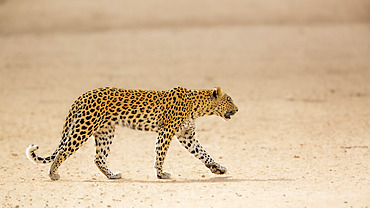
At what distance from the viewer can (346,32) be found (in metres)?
30.1

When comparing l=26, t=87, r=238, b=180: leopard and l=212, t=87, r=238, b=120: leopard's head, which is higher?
l=212, t=87, r=238, b=120: leopard's head

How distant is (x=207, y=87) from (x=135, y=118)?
34.2ft

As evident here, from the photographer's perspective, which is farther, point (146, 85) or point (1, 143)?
point (146, 85)

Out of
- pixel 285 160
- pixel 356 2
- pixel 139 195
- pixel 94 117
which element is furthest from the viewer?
pixel 356 2

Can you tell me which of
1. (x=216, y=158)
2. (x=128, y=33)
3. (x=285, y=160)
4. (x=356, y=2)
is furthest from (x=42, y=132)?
(x=356, y=2)

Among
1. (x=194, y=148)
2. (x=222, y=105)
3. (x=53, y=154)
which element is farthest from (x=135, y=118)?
→ (x=222, y=105)

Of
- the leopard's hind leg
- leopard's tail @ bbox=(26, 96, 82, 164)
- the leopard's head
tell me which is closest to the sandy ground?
the leopard's hind leg

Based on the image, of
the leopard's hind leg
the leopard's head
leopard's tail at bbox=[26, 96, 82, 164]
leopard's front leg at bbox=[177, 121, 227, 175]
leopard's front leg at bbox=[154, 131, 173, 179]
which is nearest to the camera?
leopard's tail at bbox=[26, 96, 82, 164]

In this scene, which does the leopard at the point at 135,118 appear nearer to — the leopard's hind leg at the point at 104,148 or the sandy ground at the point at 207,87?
the leopard's hind leg at the point at 104,148

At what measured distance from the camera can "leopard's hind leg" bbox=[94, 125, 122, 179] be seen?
10336 mm

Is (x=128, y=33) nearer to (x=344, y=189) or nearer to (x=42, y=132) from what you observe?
(x=42, y=132)

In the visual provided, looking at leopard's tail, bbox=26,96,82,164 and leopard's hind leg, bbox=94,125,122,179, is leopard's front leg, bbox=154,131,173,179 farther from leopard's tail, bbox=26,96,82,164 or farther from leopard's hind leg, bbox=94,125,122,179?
leopard's tail, bbox=26,96,82,164

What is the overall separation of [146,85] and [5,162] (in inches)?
368

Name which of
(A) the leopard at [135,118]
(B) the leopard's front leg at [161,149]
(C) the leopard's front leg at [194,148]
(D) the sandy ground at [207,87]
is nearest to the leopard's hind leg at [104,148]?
(A) the leopard at [135,118]
